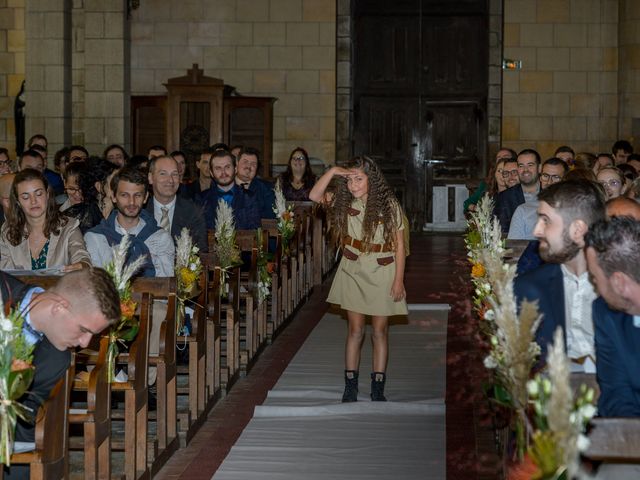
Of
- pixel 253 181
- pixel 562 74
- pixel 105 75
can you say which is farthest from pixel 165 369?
pixel 562 74

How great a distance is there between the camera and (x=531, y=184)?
9922 millimetres

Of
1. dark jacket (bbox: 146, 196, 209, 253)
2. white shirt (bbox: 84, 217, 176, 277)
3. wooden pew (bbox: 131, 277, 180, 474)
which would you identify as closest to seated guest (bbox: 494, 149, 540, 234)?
dark jacket (bbox: 146, 196, 209, 253)

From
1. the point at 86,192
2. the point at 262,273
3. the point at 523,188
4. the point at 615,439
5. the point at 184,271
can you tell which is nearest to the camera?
the point at 615,439

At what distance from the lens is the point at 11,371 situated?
140 inches

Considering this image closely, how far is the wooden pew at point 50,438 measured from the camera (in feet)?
12.9

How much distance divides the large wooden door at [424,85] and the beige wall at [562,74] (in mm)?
517

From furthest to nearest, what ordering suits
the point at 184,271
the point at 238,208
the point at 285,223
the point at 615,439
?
the point at 238,208, the point at 285,223, the point at 184,271, the point at 615,439

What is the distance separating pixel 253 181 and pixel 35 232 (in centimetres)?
517

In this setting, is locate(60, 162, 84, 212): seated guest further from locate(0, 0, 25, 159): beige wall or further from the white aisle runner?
locate(0, 0, 25, 159): beige wall

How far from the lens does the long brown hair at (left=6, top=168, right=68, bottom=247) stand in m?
6.69

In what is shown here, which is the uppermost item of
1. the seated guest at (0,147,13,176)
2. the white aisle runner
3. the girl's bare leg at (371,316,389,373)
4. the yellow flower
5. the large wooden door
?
the large wooden door

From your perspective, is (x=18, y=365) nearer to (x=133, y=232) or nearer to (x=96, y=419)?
(x=96, y=419)

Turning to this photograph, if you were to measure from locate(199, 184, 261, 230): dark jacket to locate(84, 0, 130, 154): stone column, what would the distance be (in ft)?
24.4

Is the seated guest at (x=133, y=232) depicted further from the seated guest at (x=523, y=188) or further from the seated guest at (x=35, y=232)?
the seated guest at (x=523, y=188)
